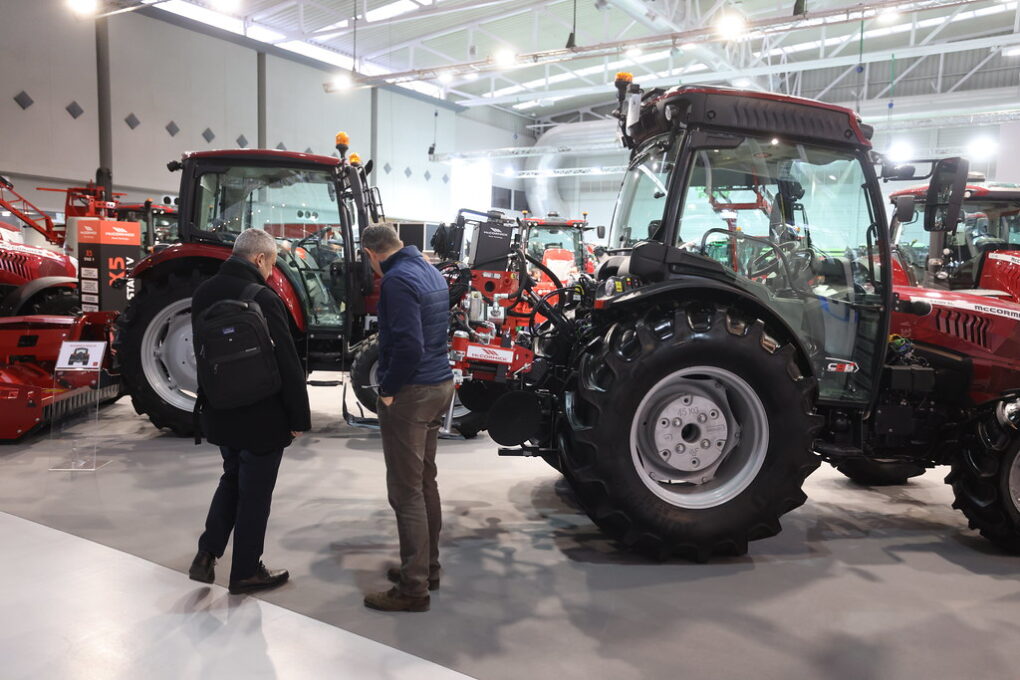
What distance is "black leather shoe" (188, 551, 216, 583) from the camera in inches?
119

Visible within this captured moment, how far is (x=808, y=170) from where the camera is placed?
3.60 metres

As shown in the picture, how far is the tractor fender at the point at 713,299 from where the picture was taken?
10.6ft

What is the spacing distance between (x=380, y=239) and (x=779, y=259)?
6.59ft

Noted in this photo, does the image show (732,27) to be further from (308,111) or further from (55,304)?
(308,111)

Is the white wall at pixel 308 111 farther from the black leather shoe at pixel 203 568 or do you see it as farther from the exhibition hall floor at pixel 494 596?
the black leather shoe at pixel 203 568

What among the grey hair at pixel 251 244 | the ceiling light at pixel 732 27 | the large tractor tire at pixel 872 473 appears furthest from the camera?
the ceiling light at pixel 732 27

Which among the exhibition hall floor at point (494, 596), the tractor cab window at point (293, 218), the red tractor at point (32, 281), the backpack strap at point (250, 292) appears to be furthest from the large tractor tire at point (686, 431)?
the red tractor at point (32, 281)

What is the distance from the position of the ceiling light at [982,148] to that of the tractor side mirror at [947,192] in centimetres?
1510

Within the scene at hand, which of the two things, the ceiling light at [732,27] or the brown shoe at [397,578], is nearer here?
the brown shoe at [397,578]

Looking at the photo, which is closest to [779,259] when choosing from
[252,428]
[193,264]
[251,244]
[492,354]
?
[492,354]

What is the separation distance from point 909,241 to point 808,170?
13.7 ft

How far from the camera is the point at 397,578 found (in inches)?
122

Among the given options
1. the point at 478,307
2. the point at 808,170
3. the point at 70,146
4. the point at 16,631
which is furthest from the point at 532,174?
the point at 16,631

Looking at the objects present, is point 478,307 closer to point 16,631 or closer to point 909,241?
point 16,631
